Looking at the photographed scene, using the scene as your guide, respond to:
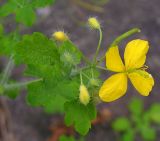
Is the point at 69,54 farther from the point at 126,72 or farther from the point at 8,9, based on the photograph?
the point at 8,9

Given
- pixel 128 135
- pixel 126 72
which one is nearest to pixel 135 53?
pixel 126 72

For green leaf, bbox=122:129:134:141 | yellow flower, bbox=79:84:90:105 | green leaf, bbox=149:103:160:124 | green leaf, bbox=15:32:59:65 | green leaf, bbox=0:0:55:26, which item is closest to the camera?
yellow flower, bbox=79:84:90:105

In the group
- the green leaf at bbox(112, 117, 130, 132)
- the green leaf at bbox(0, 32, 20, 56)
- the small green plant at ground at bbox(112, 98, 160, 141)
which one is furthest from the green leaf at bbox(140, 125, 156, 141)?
the green leaf at bbox(0, 32, 20, 56)

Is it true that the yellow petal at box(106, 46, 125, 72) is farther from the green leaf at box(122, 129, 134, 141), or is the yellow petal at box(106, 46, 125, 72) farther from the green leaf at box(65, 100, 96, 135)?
the green leaf at box(122, 129, 134, 141)

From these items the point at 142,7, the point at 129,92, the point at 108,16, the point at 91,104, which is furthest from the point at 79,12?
the point at 91,104

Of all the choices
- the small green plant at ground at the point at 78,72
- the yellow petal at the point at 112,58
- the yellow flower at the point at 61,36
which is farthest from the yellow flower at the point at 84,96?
the yellow flower at the point at 61,36

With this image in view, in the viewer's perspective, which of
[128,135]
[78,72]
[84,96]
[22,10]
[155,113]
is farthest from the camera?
[155,113]
